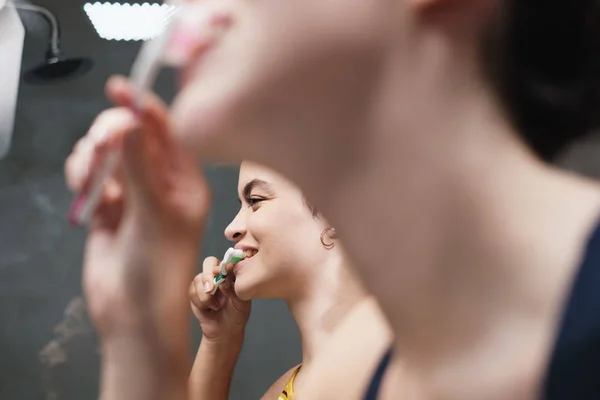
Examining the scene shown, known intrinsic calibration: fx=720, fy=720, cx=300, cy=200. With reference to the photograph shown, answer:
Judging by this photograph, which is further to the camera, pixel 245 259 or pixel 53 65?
pixel 53 65

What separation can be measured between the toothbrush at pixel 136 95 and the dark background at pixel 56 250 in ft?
3.14

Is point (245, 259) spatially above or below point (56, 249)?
above

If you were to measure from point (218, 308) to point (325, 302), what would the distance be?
0.22 m

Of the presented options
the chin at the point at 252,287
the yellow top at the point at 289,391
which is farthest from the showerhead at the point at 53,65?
the yellow top at the point at 289,391

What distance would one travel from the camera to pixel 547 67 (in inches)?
19.1

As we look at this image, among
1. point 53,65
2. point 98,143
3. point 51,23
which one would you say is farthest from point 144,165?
point 51,23

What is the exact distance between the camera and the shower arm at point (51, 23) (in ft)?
4.83

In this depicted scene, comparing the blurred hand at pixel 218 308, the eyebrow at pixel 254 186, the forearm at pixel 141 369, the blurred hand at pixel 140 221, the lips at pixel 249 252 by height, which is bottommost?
the blurred hand at pixel 218 308

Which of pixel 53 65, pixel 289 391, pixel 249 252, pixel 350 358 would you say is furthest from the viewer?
pixel 53 65

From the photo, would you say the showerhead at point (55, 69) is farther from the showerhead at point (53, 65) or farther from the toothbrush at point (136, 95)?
the toothbrush at point (136, 95)

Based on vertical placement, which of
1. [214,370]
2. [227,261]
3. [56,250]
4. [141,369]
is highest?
[141,369]

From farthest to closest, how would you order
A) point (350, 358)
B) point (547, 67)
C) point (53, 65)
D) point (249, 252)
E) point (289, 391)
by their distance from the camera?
point (53, 65), point (249, 252), point (289, 391), point (350, 358), point (547, 67)

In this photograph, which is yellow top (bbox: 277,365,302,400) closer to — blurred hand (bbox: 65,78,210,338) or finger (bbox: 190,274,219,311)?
finger (bbox: 190,274,219,311)

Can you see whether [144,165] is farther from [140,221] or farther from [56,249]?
[56,249]
